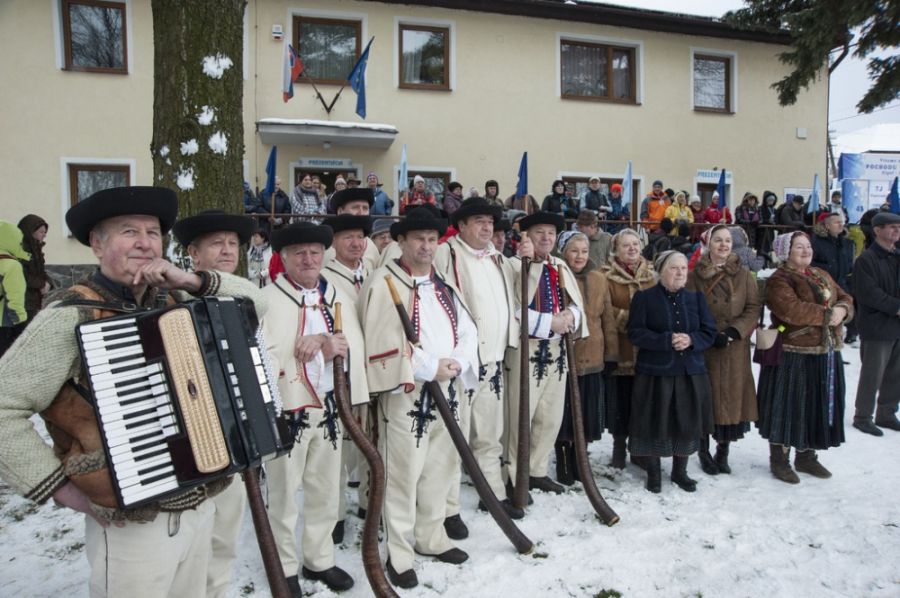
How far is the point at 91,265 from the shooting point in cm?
1245

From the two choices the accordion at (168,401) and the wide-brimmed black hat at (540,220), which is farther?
the wide-brimmed black hat at (540,220)

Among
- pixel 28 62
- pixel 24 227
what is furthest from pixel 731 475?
pixel 28 62

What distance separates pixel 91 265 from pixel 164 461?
40.0 ft

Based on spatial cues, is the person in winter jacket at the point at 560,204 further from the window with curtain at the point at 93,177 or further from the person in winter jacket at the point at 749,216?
the window with curtain at the point at 93,177

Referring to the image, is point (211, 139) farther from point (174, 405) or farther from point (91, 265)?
point (91, 265)

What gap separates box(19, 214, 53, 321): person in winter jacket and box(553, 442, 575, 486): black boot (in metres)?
5.76

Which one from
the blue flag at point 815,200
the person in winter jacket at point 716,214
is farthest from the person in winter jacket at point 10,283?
the blue flag at point 815,200

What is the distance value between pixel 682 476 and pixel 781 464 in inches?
37.3

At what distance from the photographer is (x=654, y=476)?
5086 millimetres

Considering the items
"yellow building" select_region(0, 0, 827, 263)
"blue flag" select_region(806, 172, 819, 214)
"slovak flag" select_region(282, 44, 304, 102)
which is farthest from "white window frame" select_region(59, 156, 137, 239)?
"blue flag" select_region(806, 172, 819, 214)

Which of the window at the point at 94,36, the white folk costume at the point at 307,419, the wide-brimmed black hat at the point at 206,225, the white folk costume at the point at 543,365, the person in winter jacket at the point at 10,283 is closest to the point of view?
the wide-brimmed black hat at the point at 206,225

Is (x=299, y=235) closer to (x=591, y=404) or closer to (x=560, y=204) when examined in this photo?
(x=591, y=404)

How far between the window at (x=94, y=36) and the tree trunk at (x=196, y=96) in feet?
32.5

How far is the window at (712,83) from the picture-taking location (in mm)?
16109
